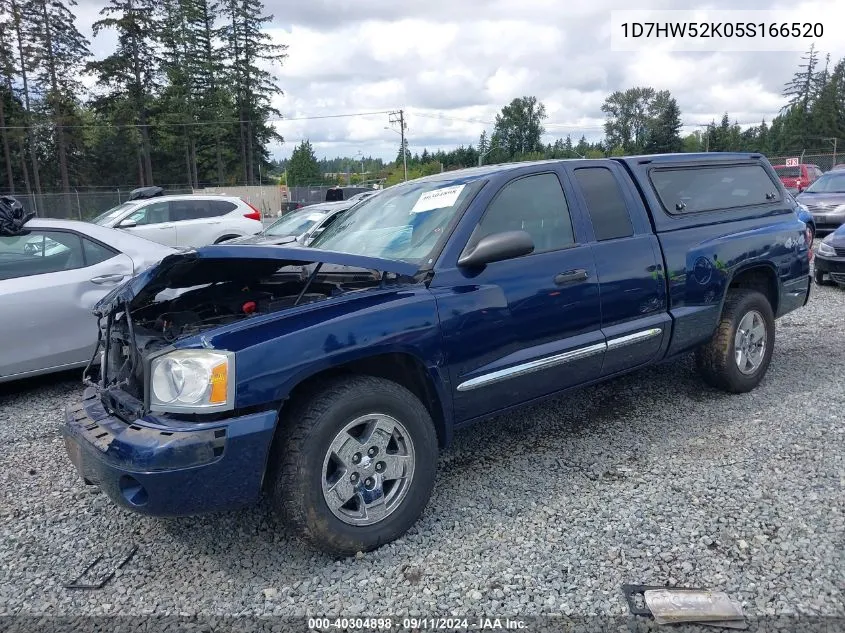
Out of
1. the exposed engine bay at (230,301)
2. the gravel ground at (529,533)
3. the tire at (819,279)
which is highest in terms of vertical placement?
the exposed engine bay at (230,301)

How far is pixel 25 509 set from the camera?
137 inches

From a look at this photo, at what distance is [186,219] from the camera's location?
508 inches

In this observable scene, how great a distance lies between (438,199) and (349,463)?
1.66m

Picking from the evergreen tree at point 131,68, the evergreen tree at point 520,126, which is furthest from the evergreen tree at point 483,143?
the evergreen tree at point 131,68

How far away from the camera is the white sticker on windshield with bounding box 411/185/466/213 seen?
360cm

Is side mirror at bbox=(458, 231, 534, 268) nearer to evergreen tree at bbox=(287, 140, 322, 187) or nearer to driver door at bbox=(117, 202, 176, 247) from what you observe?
driver door at bbox=(117, 202, 176, 247)

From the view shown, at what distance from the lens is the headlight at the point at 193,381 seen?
8.36ft

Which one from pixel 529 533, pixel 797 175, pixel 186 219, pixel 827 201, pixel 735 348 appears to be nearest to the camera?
pixel 529 533

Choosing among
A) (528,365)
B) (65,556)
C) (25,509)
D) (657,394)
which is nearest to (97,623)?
(65,556)

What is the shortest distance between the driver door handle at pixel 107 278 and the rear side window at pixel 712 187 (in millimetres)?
4369

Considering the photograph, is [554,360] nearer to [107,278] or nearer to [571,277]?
[571,277]

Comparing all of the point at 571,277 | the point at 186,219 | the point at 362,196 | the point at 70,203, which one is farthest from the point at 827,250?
the point at 70,203

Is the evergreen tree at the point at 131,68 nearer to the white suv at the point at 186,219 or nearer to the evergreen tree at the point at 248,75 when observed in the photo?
the evergreen tree at the point at 248,75

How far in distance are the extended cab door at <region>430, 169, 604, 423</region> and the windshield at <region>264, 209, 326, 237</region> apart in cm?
784
